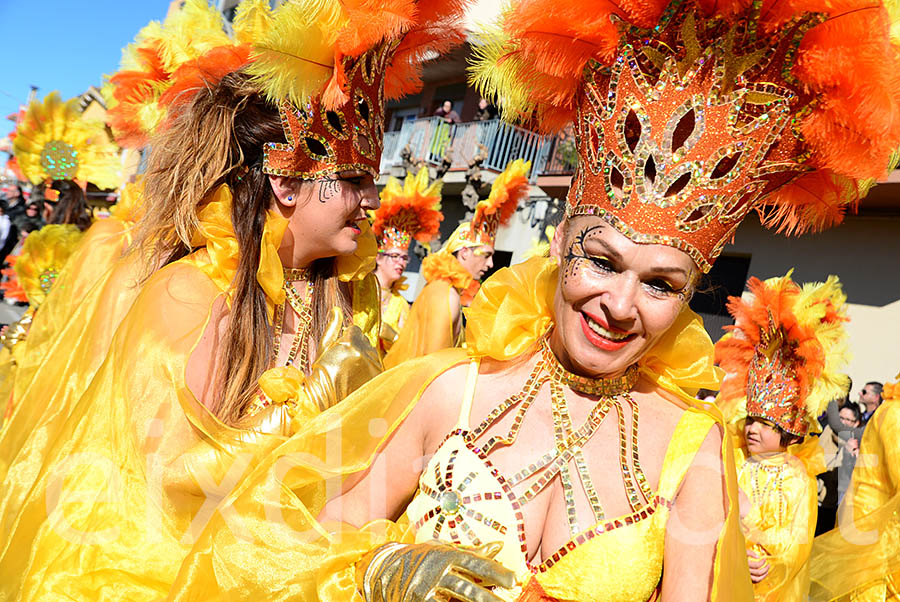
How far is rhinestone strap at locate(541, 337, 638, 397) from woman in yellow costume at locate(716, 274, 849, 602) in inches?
116

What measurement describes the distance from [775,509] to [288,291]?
3.33 m

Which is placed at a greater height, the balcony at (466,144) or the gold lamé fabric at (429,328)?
the balcony at (466,144)

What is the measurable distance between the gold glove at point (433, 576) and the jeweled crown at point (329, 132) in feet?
4.43

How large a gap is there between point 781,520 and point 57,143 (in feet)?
17.0

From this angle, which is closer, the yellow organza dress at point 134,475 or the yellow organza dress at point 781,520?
the yellow organza dress at point 134,475

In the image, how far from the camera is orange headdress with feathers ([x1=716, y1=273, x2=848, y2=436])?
15.2ft

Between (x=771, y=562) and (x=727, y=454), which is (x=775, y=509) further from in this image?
(x=727, y=454)

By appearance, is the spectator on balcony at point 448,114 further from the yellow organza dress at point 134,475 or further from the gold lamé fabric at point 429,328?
the yellow organza dress at point 134,475

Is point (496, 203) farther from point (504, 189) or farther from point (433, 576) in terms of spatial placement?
point (433, 576)

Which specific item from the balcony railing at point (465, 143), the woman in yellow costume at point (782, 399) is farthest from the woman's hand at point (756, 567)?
the balcony railing at point (465, 143)

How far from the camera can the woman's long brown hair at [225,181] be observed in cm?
237

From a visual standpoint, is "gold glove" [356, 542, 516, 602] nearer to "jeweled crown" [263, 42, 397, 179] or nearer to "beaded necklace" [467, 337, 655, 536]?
"beaded necklace" [467, 337, 655, 536]

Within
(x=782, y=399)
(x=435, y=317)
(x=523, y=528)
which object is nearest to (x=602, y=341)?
(x=523, y=528)

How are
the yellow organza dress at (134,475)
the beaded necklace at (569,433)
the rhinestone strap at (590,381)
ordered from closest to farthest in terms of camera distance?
the beaded necklace at (569,433)
the rhinestone strap at (590,381)
the yellow organza dress at (134,475)
